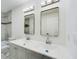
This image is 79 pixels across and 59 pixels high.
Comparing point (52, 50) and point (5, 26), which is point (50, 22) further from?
point (5, 26)

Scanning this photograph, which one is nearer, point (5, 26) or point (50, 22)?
point (50, 22)

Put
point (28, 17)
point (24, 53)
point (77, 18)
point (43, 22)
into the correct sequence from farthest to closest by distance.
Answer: point (28, 17), point (43, 22), point (24, 53), point (77, 18)

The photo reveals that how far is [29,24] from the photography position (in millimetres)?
2820

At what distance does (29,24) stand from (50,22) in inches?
41.2

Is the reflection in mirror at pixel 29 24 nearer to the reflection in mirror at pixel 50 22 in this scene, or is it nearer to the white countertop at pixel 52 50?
the reflection in mirror at pixel 50 22

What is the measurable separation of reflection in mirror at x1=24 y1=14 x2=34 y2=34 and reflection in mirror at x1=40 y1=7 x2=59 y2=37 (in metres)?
0.51

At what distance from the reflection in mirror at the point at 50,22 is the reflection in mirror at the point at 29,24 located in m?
0.51

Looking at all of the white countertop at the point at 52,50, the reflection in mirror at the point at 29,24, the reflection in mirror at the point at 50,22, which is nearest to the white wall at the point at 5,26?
the reflection in mirror at the point at 29,24

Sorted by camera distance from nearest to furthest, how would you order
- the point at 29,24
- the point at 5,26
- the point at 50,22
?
the point at 50,22 → the point at 29,24 → the point at 5,26

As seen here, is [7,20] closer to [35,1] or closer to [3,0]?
[3,0]

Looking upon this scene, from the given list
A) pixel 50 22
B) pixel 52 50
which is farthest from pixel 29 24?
pixel 52 50

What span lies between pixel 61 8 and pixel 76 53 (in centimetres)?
136

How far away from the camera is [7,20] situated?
220 inches

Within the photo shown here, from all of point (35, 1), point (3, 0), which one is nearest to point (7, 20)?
point (3, 0)
